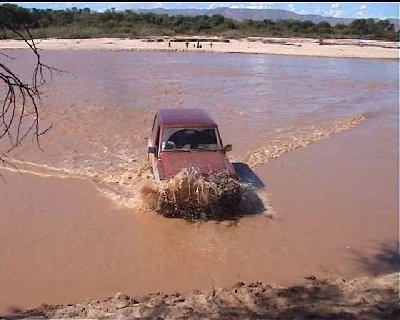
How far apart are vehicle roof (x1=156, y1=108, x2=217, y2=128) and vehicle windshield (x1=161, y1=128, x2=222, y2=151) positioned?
9cm

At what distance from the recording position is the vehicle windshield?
9.66 metres

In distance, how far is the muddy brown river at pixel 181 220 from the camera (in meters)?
7.43

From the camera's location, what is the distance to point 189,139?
973cm

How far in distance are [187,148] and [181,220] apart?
1.37 meters

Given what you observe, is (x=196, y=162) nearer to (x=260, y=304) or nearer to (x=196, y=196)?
(x=196, y=196)

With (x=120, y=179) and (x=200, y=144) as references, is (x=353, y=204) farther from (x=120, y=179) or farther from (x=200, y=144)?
(x=120, y=179)

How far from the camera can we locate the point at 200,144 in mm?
9695

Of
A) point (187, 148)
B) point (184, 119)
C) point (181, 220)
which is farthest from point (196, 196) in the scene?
point (184, 119)

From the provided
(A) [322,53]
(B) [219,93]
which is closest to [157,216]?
(B) [219,93]

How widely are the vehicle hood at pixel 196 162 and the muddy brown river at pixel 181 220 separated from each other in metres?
0.84

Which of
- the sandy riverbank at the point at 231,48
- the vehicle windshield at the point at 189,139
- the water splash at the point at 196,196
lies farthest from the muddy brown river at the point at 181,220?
the sandy riverbank at the point at 231,48

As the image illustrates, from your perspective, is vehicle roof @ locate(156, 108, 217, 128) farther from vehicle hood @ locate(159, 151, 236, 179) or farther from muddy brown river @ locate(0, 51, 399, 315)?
muddy brown river @ locate(0, 51, 399, 315)

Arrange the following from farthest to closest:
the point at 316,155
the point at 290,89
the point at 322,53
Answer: the point at 322,53
the point at 290,89
the point at 316,155

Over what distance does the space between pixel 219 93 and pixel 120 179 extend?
47.2ft
